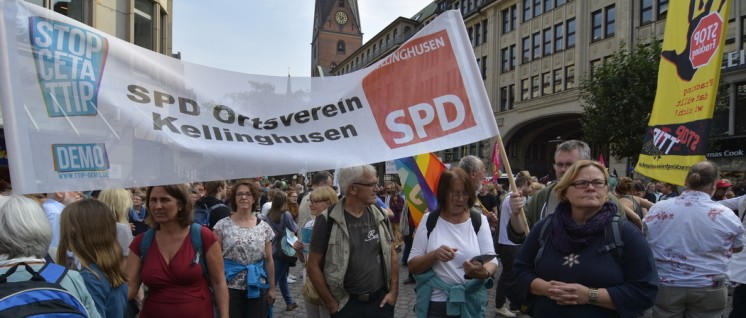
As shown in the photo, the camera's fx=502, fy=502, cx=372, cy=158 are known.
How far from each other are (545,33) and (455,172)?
117 ft

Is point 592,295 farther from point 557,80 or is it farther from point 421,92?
point 557,80

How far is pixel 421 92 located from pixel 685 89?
3313mm

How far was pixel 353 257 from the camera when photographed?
11.6 feet

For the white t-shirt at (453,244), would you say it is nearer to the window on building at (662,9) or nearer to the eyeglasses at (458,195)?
the eyeglasses at (458,195)

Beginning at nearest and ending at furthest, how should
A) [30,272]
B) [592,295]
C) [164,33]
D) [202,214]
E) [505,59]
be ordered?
1. [30,272]
2. [592,295]
3. [202,214]
4. [164,33]
5. [505,59]

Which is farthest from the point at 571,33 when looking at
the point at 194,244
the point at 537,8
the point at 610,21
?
the point at 194,244

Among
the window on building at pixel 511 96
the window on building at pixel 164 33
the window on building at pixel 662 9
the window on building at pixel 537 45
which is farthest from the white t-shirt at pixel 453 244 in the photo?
the window on building at pixel 511 96

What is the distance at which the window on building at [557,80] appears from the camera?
34281 mm

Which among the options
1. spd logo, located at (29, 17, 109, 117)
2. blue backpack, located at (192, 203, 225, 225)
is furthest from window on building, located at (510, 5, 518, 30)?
spd logo, located at (29, 17, 109, 117)

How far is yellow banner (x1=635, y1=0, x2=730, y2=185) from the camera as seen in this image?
15.6 feet

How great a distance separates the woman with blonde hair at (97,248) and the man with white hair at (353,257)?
1230 millimetres

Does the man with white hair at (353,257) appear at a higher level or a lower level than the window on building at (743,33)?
lower

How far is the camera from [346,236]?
3.54 metres

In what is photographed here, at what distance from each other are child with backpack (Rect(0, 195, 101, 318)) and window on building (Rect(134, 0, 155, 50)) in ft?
66.1
